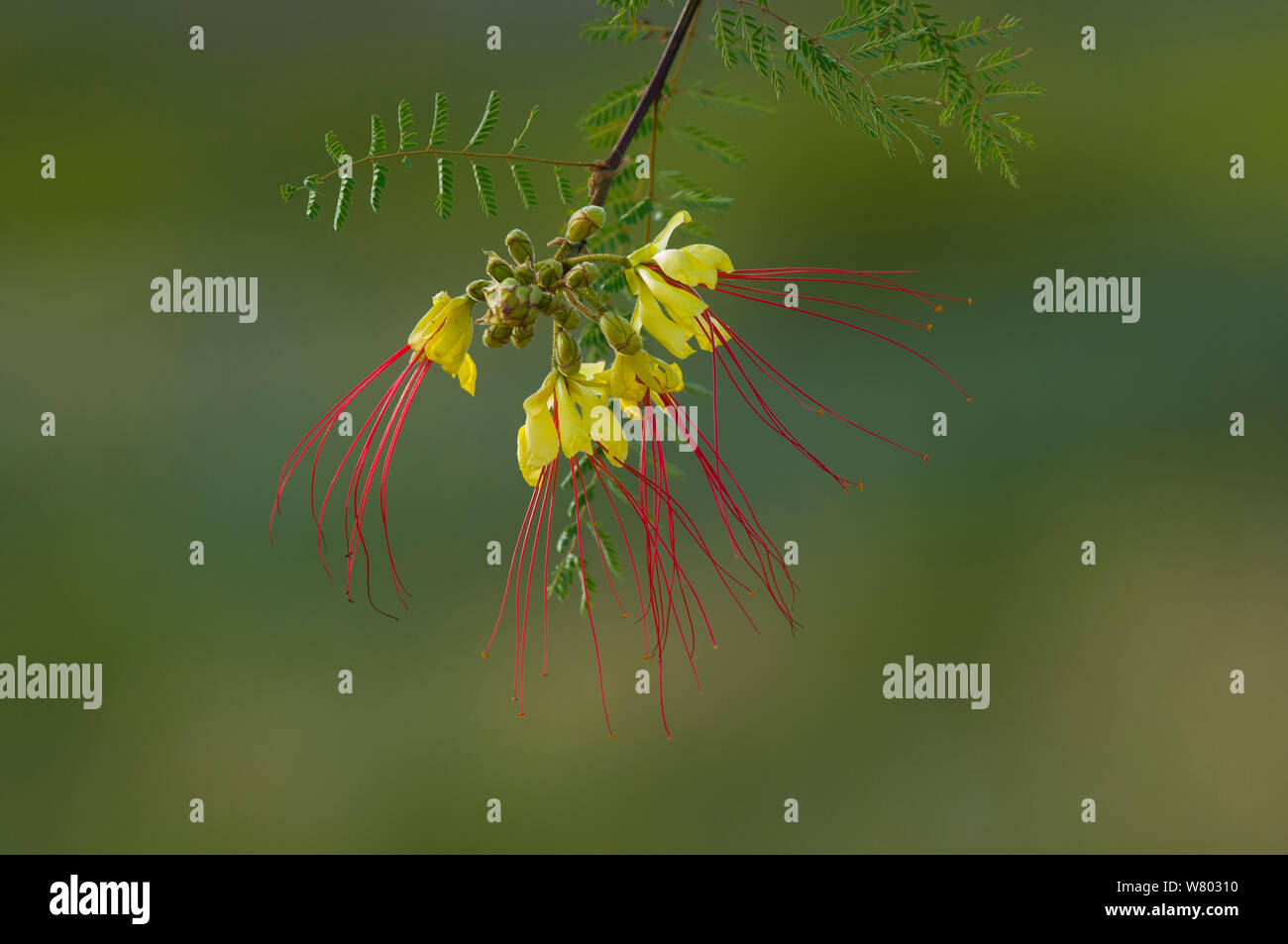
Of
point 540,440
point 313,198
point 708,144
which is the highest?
point 708,144

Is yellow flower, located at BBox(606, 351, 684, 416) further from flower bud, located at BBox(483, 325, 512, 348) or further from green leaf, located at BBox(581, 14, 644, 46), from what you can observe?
green leaf, located at BBox(581, 14, 644, 46)

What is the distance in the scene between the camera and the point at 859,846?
1.65m

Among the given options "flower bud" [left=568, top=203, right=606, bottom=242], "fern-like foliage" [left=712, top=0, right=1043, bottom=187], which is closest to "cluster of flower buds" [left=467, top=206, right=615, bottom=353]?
"flower bud" [left=568, top=203, right=606, bottom=242]

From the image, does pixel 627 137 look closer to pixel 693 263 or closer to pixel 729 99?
pixel 693 263

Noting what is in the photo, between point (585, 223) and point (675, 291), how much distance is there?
50 millimetres

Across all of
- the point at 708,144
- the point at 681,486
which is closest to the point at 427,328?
the point at 708,144

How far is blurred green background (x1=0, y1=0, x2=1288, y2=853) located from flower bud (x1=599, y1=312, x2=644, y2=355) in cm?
129

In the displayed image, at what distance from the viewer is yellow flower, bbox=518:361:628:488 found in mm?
430

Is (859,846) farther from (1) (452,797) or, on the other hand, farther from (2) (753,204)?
(2) (753,204)

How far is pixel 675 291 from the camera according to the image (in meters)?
0.44

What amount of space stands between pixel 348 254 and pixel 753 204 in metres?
0.82

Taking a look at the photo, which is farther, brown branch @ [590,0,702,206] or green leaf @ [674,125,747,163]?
green leaf @ [674,125,747,163]

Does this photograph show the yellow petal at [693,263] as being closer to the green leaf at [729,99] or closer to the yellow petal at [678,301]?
the yellow petal at [678,301]

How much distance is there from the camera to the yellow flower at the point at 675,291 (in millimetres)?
434
